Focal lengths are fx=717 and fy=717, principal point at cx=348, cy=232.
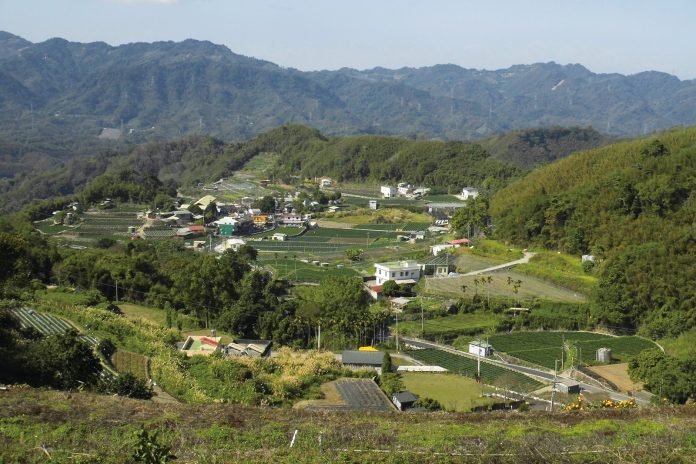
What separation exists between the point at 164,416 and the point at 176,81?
636ft

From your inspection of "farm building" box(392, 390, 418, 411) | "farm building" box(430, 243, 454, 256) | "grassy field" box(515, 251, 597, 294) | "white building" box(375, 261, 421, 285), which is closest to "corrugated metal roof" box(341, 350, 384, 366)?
"farm building" box(392, 390, 418, 411)

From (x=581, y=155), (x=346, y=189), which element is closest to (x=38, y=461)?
(x=581, y=155)

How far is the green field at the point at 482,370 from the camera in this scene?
16.5 m

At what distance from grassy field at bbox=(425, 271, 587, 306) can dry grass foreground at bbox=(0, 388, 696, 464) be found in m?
14.8

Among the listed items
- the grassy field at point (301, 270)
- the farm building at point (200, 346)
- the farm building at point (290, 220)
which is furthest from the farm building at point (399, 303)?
the farm building at point (290, 220)

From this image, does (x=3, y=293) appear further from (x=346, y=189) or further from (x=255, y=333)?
(x=346, y=189)

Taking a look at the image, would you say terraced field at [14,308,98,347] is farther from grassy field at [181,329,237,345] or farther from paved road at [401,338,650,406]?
paved road at [401,338,650,406]

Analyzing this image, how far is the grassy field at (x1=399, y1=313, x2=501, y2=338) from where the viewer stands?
21391 millimetres

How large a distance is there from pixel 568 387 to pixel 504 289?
895 cm

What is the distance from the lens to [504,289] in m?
25.0

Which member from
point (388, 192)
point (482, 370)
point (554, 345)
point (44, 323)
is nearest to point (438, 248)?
point (554, 345)

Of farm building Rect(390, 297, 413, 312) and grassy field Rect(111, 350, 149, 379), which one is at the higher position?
grassy field Rect(111, 350, 149, 379)

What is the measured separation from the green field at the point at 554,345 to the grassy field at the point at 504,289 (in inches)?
91.4

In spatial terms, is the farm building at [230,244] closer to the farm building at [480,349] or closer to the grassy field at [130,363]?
the farm building at [480,349]
